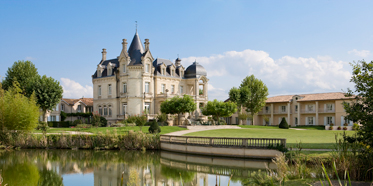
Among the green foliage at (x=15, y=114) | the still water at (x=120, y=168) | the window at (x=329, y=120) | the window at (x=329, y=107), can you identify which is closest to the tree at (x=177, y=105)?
the green foliage at (x=15, y=114)

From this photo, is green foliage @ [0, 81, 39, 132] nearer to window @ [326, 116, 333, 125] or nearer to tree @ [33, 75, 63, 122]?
tree @ [33, 75, 63, 122]

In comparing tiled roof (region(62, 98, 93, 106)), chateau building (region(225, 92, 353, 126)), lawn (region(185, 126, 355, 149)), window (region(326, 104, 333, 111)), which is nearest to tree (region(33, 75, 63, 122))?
tiled roof (region(62, 98, 93, 106))

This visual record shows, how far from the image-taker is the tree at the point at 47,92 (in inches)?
1700

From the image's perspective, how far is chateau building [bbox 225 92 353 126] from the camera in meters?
52.8

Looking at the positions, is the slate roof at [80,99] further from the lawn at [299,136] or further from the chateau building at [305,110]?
the lawn at [299,136]

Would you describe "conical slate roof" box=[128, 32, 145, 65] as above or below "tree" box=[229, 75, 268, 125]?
above

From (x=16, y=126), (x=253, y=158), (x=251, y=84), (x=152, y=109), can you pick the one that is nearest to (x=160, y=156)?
(x=253, y=158)

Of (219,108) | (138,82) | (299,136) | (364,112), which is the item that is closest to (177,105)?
(219,108)

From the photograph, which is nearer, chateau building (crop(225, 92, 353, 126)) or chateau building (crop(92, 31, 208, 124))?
chateau building (crop(92, 31, 208, 124))

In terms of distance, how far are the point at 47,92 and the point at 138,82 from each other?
12.9m

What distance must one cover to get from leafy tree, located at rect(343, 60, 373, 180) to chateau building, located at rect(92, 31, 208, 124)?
121 ft

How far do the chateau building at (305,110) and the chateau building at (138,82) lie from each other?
50.7 ft

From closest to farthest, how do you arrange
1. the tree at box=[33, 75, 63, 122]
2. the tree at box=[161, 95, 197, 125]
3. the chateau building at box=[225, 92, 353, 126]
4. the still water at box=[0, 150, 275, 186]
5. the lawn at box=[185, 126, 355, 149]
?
the still water at box=[0, 150, 275, 186], the lawn at box=[185, 126, 355, 149], the tree at box=[33, 75, 63, 122], the tree at box=[161, 95, 197, 125], the chateau building at box=[225, 92, 353, 126]

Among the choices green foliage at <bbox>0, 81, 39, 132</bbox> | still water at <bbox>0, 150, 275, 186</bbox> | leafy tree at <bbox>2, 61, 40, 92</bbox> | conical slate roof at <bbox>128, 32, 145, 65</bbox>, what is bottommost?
still water at <bbox>0, 150, 275, 186</bbox>
